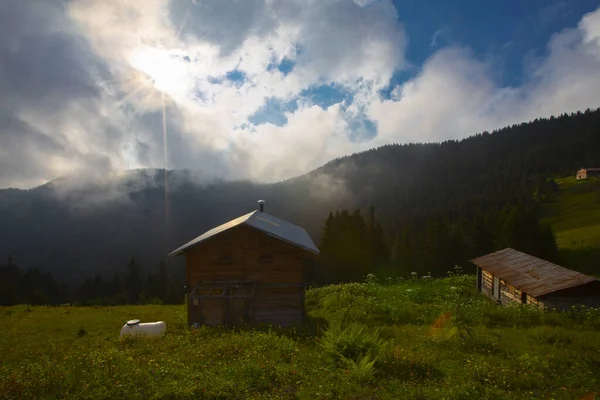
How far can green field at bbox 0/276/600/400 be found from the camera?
9.52m

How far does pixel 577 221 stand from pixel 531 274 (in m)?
80.0

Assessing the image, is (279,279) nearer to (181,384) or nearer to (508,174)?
(181,384)

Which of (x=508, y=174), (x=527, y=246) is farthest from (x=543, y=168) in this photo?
(x=527, y=246)

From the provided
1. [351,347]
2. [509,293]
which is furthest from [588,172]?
[351,347]

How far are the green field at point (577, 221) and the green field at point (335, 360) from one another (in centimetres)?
4085

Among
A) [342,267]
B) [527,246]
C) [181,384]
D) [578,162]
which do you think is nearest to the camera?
[181,384]

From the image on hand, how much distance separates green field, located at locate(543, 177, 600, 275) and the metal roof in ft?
85.5

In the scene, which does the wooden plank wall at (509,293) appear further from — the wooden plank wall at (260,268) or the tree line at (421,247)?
the tree line at (421,247)

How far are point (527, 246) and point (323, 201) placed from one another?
14801 centimetres

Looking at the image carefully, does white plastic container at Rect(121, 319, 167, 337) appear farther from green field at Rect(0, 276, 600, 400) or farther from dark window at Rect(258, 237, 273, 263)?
dark window at Rect(258, 237, 273, 263)

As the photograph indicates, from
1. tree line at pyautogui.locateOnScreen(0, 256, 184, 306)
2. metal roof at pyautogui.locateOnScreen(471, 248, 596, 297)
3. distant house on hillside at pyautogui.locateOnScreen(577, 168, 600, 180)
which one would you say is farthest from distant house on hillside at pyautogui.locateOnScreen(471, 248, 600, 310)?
distant house on hillside at pyautogui.locateOnScreen(577, 168, 600, 180)

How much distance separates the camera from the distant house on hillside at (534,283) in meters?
21.0

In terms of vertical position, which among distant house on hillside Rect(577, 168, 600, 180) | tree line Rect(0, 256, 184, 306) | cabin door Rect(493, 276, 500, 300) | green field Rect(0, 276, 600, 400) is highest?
distant house on hillside Rect(577, 168, 600, 180)

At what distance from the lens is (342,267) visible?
5659 cm
